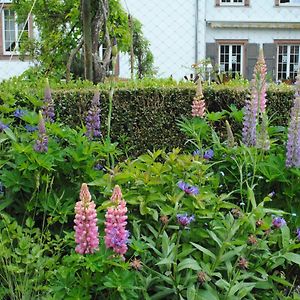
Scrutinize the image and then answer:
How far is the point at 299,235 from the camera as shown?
2008 mm

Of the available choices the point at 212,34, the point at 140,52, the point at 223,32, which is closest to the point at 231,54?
the point at 223,32

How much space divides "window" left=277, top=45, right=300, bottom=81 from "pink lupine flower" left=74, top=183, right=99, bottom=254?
20.0m

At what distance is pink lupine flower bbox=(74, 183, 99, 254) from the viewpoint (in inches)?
58.9

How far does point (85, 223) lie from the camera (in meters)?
1.51

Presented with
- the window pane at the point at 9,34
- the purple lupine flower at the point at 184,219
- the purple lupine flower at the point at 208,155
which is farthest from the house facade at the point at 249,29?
the purple lupine flower at the point at 184,219

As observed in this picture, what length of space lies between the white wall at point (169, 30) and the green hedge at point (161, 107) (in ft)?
42.6

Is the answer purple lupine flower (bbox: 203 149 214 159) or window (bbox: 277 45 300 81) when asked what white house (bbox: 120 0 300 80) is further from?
purple lupine flower (bbox: 203 149 214 159)

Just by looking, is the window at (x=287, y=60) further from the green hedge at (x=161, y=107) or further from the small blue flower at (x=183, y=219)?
the small blue flower at (x=183, y=219)

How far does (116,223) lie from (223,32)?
18.7m

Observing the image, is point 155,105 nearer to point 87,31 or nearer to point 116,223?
point 87,31

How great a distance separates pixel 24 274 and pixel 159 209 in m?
0.52

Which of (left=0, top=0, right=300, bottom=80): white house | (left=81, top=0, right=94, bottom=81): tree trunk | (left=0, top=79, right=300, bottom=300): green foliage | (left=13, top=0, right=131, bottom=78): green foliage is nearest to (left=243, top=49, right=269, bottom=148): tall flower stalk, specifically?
(left=0, top=79, right=300, bottom=300): green foliage

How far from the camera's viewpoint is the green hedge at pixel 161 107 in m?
4.36

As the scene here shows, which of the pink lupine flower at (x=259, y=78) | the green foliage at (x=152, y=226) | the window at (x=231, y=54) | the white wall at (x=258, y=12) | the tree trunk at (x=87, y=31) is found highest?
the white wall at (x=258, y=12)
